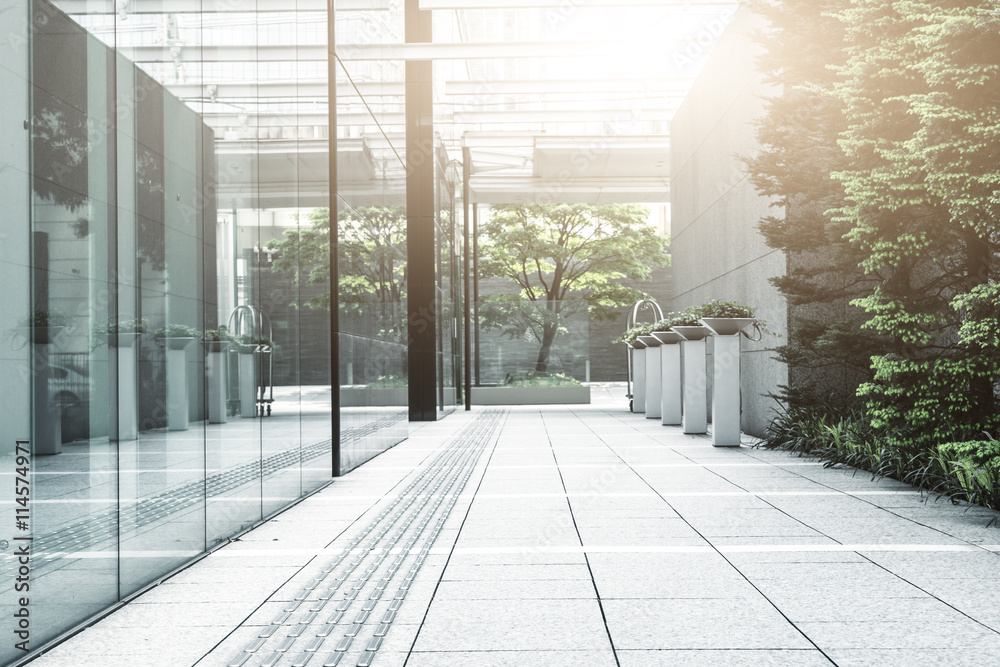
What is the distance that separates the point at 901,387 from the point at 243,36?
5.69 meters

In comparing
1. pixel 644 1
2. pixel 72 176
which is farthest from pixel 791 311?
pixel 72 176

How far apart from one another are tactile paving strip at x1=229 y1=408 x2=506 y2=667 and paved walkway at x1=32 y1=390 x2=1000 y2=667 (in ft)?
0.05

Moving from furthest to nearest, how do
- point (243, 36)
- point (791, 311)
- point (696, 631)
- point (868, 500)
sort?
1. point (791, 311)
2. point (868, 500)
3. point (243, 36)
4. point (696, 631)

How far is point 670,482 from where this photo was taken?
7.82 meters

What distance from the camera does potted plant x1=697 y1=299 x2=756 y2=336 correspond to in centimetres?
1100

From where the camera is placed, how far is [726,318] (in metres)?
11.0

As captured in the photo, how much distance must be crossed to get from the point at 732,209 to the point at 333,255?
24.7 ft

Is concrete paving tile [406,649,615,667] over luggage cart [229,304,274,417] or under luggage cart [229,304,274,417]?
under

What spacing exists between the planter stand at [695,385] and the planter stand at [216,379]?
8.47 meters

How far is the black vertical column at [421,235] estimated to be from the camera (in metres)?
15.9

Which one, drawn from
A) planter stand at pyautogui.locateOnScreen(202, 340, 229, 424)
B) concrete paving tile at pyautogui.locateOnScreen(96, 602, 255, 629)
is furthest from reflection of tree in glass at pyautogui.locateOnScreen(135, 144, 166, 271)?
concrete paving tile at pyautogui.locateOnScreen(96, 602, 255, 629)

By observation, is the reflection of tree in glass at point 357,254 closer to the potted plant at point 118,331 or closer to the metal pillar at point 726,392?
the potted plant at point 118,331

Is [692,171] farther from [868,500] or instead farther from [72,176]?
[72,176]

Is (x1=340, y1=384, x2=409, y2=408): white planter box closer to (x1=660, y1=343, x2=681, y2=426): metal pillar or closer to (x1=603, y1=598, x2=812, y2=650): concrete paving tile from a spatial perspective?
(x1=660, y1=343, x2=681, y2=426): metal pillar
